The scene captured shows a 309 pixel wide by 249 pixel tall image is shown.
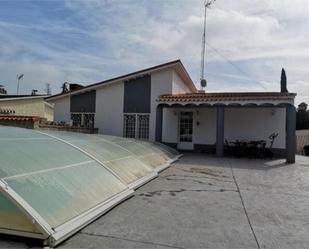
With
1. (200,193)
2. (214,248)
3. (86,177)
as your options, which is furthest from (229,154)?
(214,248)

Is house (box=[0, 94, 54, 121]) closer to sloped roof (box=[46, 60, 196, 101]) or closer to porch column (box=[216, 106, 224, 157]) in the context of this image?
sloped roof (box=[46, 60, 196, 101])

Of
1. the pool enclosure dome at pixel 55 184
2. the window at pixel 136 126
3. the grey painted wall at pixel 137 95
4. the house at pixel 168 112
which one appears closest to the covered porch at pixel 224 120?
the house at pixel 168 112

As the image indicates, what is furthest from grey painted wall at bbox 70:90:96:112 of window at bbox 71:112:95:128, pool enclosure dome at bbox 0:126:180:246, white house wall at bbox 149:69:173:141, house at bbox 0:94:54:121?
pool enclosure dome at bbox 0:126:180:246

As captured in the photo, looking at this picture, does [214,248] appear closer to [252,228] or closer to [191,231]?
[191,231]

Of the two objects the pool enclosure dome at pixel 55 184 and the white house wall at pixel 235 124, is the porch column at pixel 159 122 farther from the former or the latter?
the pool enclosure dome at pixel 55 184

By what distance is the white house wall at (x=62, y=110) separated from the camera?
64.8 feet

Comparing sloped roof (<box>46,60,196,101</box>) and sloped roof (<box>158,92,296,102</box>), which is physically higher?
sloped roof (<box>46,60,196,101</box>)

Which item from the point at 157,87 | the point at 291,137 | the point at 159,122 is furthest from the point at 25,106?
the point at 291,137

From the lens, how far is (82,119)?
19500 mm

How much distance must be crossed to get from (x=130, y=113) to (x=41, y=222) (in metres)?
14.5

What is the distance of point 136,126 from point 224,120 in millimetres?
4658

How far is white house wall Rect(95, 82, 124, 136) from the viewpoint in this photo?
61.2 ft

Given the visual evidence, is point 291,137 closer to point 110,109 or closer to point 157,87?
point 157,87

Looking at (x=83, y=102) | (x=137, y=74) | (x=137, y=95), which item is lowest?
(x=83, y=102)
